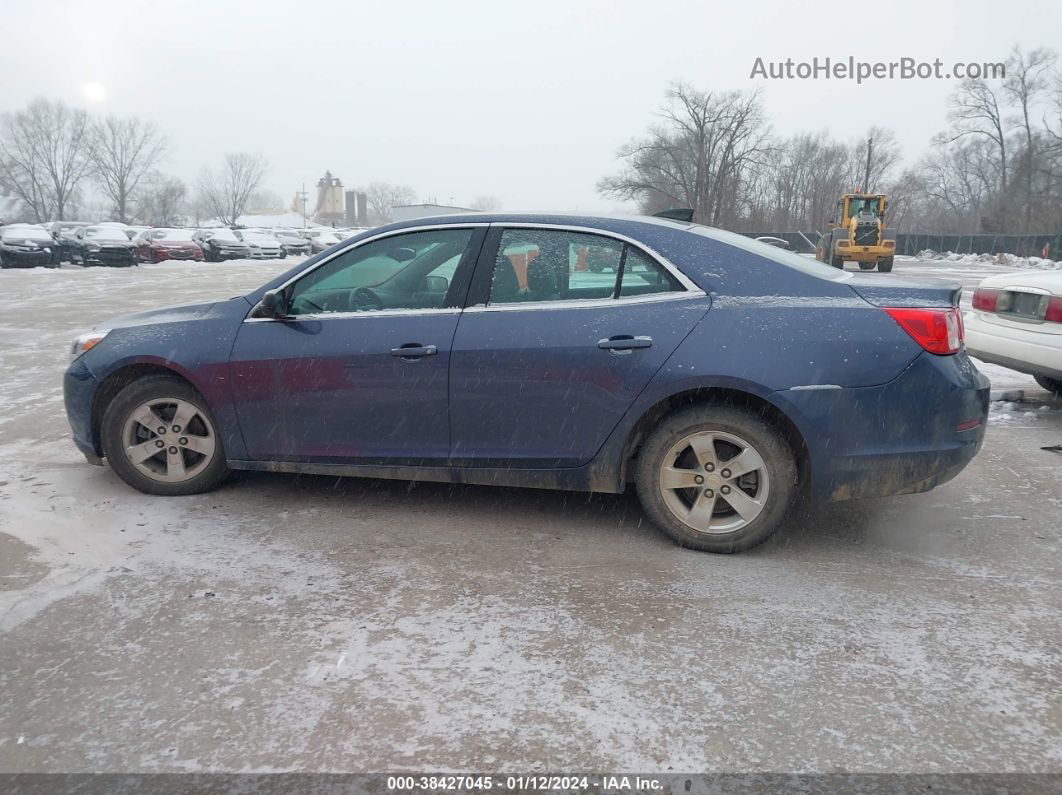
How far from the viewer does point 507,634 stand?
303 cm

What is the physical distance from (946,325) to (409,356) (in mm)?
2477

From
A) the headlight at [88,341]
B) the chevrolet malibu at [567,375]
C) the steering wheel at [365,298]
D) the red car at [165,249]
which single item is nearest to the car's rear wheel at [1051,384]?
the chevrolet malibu at [567,375]

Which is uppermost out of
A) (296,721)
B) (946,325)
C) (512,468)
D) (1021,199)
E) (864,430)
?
(1021,199)

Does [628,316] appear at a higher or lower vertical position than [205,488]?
higher

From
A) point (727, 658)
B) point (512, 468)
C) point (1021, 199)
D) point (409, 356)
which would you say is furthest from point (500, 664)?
point (1021, 199)

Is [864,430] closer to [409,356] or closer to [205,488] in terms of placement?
[409,356]

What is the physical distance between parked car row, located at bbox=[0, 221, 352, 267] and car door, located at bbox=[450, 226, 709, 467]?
2492 centimetres

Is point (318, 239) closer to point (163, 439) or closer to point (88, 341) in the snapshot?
point (88, 341)

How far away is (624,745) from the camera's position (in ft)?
7.80

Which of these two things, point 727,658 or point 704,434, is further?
point 704,434

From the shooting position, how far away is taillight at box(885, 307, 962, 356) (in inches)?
141

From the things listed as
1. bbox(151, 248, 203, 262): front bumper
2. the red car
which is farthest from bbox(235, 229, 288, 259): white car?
bbox(151, 248, 203, 262): front bumper

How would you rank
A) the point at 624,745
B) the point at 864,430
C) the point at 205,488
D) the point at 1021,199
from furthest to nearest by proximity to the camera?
the point at 1021,199 < the point at 205,488 < the point at 864,430 < the point at 624,745

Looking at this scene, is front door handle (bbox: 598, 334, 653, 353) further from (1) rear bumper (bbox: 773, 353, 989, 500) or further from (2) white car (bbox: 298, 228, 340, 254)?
(2) white car (bbox: 298, 228, 340, 254)
